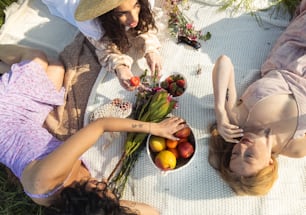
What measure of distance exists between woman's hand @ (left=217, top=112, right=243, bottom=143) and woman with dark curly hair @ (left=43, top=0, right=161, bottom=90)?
0.62m

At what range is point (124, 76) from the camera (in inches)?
115

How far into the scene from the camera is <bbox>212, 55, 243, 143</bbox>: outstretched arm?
2.70m

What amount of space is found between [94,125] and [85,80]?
69 cm

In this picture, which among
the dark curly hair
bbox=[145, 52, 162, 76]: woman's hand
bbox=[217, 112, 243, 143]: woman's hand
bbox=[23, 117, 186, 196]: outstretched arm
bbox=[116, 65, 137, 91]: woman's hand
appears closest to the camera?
the dark curly hair

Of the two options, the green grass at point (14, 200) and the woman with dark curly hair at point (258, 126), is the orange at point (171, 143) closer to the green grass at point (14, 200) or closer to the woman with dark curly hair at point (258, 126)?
the woman with dark curly hair at point (258, 126)

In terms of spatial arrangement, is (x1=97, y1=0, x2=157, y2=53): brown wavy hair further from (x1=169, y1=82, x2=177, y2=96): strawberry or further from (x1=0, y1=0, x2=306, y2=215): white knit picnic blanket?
(x1=169, y1=82, x2=177, y2=96): strawberry

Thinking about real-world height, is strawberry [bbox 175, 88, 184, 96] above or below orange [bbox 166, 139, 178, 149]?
above

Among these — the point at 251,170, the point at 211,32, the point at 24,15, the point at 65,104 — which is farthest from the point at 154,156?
the point at 24,15

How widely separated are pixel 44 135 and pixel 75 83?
0.54 m

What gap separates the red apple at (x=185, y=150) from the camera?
270cm

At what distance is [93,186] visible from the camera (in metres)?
2.49

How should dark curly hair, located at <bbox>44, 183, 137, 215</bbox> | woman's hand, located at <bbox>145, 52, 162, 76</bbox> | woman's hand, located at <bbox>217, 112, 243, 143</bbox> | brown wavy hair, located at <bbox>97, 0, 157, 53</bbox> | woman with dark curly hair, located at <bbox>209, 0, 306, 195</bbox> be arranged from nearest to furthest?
1. dark curly hair, located at <bbox>44, 183, 137, 215</bbox>
2. woman with dark curly hair, located at <bbox>209, 0, 306, 195</bbox>
3. woman's hand, located at <bbox>217, 112, 243, 143</bbox>
4. brown wavy hair, located at <bbox>97, 0, 157, 53</bbox>
5. woman's hand, located at <bbox>145, 52, 162, 76</bbox>

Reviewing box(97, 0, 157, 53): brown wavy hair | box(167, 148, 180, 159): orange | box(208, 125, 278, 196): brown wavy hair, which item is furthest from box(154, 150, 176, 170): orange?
box(97, 0, 157, 53): brown wavy hair

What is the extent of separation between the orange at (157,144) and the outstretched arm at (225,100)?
38cm
